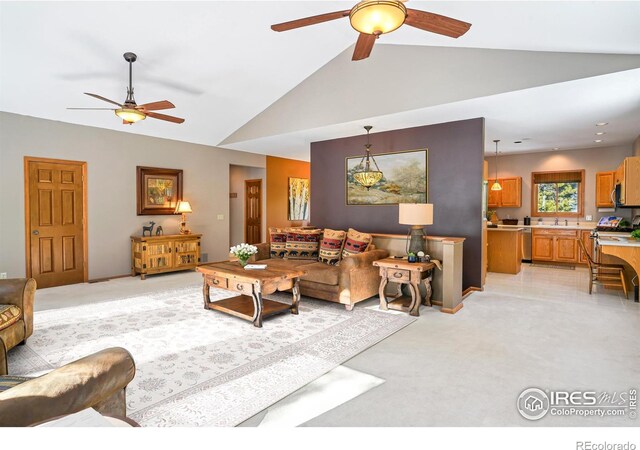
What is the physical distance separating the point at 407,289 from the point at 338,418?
3288mm

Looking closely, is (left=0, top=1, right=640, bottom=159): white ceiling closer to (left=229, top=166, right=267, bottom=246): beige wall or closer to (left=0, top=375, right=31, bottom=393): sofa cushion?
(left=229, top=166, right=267, bottom=246): beige wall

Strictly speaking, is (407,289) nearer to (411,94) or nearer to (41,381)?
(411,94)

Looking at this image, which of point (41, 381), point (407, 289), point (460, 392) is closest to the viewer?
point (41, 381)

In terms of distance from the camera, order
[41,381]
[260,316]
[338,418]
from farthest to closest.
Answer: [260,316], [338,418], [41,381]

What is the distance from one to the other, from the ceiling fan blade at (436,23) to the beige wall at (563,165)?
22.7 ft

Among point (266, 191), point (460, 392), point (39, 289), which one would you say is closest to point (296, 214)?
point (266, 191)

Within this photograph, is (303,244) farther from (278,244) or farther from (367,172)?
(367,172)

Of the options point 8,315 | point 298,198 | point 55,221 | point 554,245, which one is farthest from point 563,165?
point 55,221

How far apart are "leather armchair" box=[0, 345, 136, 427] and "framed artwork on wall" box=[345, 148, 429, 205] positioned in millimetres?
4919

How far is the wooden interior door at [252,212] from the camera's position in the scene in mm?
9305

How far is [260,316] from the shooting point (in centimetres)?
375

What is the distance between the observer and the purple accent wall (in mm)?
5219
